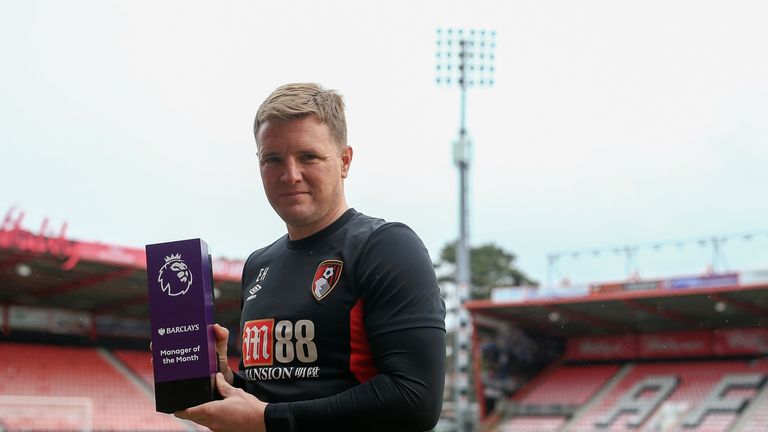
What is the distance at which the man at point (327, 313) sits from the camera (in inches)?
53.8

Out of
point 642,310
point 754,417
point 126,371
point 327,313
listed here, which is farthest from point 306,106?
point 754,417

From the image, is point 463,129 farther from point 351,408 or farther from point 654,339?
point 351,408

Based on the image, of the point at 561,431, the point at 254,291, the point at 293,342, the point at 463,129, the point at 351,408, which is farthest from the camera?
the point at 561,431

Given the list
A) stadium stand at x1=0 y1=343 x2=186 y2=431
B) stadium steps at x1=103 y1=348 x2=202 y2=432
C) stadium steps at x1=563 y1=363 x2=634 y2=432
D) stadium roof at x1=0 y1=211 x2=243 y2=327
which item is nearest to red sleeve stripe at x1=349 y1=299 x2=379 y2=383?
stadium roof at x1=0 y1=211 x2=243 y2=327

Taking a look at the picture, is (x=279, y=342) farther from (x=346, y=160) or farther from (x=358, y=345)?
(x=346, y=160)

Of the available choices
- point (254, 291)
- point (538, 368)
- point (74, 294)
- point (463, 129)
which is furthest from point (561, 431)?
point (254, 291)

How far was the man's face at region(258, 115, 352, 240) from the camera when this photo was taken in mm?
1466

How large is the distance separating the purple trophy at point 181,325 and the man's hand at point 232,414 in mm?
25

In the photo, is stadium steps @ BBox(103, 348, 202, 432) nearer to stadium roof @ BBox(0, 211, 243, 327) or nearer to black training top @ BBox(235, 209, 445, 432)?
stadium roof @ BBox(0, 211, 243, 327)

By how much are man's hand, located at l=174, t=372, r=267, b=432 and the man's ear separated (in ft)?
→ 1.46

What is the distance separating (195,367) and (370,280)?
12.5 inches

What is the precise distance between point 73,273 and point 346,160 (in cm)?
1789

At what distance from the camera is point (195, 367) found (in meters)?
1.38

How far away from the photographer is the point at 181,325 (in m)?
1.40
